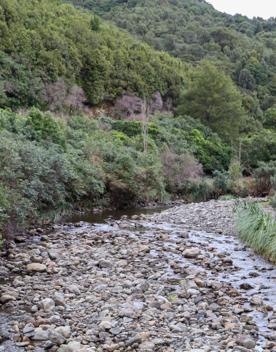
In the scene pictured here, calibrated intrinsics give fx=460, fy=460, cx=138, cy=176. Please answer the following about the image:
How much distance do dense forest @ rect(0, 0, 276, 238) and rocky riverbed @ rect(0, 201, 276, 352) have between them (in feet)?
6.86

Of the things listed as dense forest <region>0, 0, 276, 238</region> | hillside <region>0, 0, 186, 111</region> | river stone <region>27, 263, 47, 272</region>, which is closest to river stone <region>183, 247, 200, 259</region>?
river stone <region>27, 263, 47, 272</region>

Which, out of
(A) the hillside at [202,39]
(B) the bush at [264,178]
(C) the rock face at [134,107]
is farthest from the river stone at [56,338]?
(A) the hillside at [202,39]

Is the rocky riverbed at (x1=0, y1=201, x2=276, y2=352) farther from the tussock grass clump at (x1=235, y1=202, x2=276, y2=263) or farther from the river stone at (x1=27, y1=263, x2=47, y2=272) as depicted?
the tussock grass clump at (x1=235, y1=202, x2=276, y2=263)

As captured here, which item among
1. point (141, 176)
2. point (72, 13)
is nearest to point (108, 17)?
point (72, 13)

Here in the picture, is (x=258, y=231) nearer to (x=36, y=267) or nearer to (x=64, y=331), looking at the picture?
(x=36, y=267)

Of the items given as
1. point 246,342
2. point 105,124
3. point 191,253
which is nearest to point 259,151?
point 105,124

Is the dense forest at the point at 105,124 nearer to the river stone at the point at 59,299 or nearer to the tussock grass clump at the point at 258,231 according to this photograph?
the river stone at the point at 59,299

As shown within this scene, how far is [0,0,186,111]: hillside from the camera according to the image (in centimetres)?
3672

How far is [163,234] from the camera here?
15.4 m

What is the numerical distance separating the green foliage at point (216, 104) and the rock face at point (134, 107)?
3.68m

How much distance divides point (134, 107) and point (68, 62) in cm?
887

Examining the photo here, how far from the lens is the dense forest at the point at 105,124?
1800 centimetres

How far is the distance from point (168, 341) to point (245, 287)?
317cm

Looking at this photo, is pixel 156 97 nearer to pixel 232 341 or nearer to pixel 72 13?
pixel 72 13
